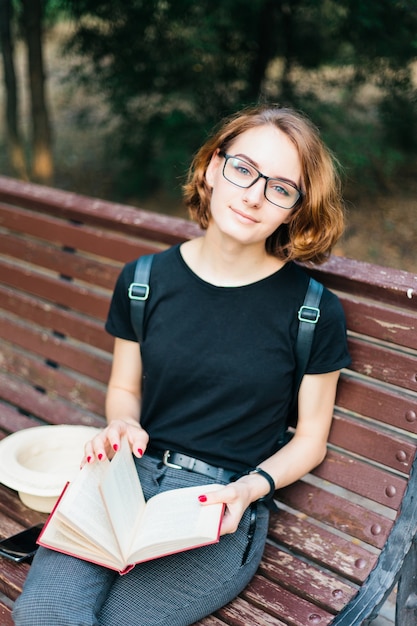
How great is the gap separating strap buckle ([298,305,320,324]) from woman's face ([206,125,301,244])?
10.3 inches

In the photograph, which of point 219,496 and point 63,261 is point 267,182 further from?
point 63,261

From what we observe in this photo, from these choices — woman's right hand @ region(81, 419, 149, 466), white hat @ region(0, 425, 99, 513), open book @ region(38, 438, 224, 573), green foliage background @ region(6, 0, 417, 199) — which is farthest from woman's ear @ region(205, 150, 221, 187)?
→ green foliage background @ region(6, 0, 417, 199)

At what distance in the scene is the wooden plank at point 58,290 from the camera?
3168 millimetres

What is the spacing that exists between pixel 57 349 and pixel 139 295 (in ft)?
3.26

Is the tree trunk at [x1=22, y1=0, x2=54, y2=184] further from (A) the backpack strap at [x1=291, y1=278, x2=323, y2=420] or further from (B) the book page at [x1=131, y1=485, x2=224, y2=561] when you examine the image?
(B) the book page at [x1=131, y1=485, x2=224, y2=561]

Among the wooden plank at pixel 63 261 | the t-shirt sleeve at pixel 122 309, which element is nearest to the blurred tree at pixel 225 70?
the wooden plank at pixel 63 261

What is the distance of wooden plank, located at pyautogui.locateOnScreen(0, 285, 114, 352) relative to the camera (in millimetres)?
3164

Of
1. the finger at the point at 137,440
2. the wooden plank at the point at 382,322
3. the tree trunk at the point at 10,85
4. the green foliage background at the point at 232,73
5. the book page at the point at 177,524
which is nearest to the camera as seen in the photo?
the book page at the point at 177,524

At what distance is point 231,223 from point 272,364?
0.46 meters

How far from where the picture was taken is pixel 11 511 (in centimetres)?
263

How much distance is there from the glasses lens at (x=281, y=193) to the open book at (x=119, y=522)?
33.7 inches

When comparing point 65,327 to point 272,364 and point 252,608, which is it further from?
point 252,608

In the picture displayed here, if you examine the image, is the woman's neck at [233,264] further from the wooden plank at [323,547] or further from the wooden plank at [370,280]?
the wooden plank at [323,547]

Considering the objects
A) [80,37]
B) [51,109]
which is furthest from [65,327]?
[51,109]
